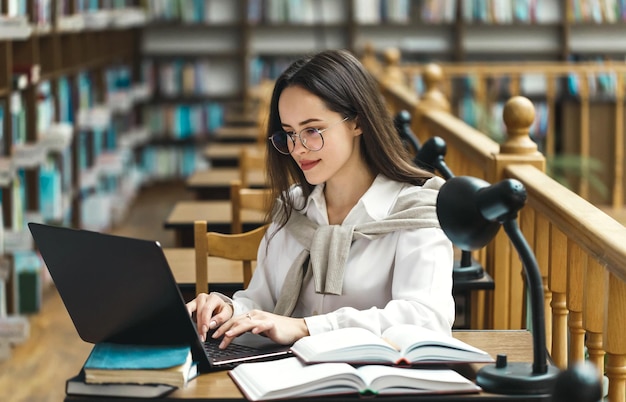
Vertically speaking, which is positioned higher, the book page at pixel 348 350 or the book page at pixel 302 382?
the book page at pixel 348 350

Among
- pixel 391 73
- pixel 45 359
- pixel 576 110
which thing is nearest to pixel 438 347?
pixel 45 359

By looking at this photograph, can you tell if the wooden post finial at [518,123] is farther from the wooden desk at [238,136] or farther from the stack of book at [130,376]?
the wooden desk at [238,136]

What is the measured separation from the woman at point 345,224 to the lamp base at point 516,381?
28cm

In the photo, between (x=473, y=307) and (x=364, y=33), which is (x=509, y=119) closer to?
(x=473, y=307)

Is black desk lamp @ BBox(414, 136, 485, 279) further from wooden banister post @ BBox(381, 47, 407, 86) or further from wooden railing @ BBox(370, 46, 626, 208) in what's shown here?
wooden railing @ BBox(370, 46, 626, 208)

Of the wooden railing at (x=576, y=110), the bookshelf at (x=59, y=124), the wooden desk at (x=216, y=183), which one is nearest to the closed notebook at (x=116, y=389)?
the bookshelf at (x=59, y=124)

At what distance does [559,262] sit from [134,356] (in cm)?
97

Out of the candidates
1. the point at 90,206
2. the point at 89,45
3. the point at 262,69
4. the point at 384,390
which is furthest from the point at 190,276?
the point at 262,69

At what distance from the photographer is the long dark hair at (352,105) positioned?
2002mm

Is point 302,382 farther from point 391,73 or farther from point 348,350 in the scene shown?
point 391,73

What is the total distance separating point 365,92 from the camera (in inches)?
80.4

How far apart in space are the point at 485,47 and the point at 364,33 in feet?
3.20

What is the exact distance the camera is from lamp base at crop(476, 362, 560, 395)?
1.54 metres

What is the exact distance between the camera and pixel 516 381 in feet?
5.06
